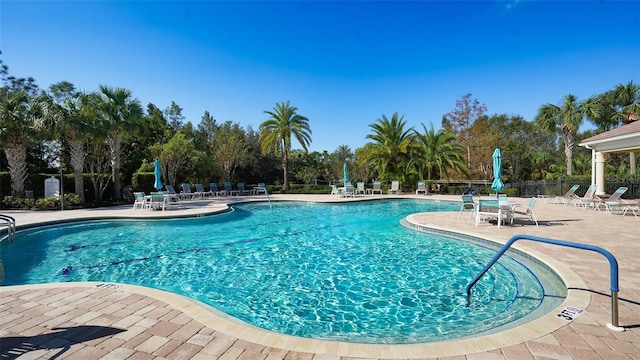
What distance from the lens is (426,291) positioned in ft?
16.6

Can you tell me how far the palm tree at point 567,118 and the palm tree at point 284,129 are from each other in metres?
19.2

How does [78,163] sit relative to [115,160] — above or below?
below

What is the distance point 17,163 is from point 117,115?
5028 mm

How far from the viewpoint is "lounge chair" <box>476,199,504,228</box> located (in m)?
8.84

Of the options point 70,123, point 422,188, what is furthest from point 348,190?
point 70,123

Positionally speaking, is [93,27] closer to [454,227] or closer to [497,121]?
[454,227]

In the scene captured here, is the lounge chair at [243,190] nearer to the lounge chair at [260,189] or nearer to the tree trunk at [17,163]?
the lounge chair at [260,189]

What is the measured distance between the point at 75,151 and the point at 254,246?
13894 mm

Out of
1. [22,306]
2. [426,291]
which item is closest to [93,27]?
[22,306]

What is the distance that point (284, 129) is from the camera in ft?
84.7

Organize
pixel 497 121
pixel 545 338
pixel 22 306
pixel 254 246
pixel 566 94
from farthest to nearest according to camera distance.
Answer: pixel 497 121 → pixel 566 94 → pixel 254 246 → pixel 22 306 → pixel 545 338

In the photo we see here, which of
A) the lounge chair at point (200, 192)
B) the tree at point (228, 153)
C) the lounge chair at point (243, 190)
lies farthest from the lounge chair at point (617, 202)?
the tree at point (228, 153)

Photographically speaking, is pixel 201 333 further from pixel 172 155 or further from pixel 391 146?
pixel 391 146

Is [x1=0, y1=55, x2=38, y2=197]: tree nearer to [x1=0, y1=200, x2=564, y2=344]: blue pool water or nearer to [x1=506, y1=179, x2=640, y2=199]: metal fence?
[x1=0, y1=200, x2=564, y2=344]: blue pool water
